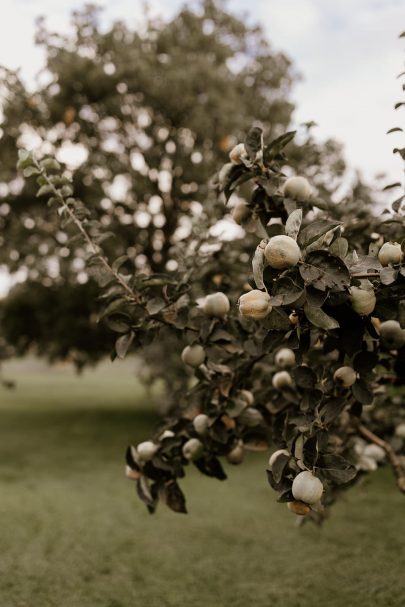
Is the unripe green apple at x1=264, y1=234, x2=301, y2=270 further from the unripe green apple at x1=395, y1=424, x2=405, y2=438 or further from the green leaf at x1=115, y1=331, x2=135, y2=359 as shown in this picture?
the unripe green apple at x1=395, y1=424, x2=405, y2=438

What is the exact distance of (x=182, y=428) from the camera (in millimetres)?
1931

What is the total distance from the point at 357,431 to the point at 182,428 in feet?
2.15

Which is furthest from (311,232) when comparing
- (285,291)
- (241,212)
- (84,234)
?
(84,234)

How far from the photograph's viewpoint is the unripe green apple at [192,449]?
1816mm

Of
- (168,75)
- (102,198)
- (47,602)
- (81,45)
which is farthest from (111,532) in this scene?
(81,45)

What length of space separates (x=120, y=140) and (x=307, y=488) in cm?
856

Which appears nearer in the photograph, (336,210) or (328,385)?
(328,385)

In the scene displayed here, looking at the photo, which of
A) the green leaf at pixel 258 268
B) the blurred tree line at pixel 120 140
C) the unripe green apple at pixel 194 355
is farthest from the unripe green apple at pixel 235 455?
the blurred tree line at pixel 120 140

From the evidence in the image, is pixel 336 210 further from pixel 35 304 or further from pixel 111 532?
pixel 35 304

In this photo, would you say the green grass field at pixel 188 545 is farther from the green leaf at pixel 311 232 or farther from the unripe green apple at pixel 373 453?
the green leaf at pixel 311 232

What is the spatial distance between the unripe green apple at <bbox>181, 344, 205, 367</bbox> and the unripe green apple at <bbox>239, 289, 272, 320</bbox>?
548 mm

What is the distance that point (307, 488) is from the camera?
1.22m

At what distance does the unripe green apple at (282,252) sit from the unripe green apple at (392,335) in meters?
0.56

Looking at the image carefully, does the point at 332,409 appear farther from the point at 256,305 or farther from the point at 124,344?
the point at 124,344
